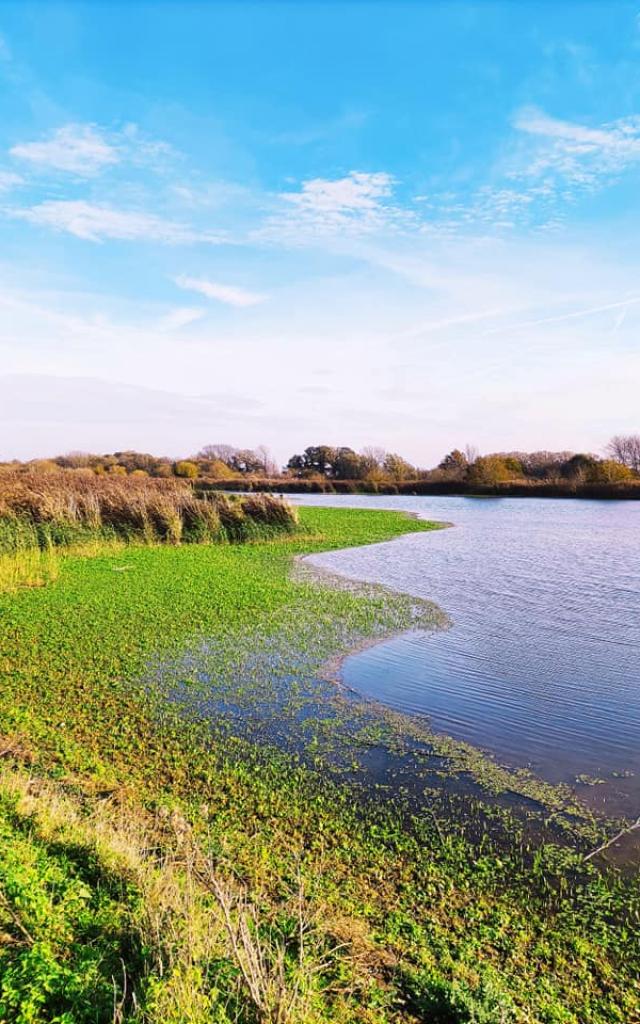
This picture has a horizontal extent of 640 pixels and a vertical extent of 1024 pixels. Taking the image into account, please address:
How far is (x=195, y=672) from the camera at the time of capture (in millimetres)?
7180

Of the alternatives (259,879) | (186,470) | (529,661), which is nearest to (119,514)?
(529,661)

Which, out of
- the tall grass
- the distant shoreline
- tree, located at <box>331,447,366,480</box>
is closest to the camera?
the tall grass

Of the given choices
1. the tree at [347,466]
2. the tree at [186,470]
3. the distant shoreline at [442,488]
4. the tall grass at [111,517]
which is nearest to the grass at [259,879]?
the tall grass at [111,517]

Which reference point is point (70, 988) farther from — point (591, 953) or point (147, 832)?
point (591, 953)

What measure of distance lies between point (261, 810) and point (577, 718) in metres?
3.38

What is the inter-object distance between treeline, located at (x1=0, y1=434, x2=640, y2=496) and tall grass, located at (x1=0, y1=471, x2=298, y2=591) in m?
22.9

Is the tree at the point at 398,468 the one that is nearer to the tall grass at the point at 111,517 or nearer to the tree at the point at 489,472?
the tree at the point at 489,472

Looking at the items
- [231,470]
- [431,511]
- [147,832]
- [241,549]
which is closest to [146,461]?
[231,470]

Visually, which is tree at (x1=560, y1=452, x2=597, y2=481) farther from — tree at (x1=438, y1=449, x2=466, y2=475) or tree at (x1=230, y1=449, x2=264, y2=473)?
tree at (x1=230, y1=449, x2=264, y2=473)

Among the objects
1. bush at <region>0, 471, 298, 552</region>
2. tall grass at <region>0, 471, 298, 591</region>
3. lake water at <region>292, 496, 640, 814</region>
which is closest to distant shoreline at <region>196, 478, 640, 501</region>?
bush at <region>0, 471, 298, 552</region>

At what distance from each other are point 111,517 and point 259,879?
16.6 m

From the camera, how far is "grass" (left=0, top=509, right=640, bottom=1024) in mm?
2309

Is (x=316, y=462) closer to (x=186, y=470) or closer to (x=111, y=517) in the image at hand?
(x=186, y=470)

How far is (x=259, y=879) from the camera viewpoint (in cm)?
331
